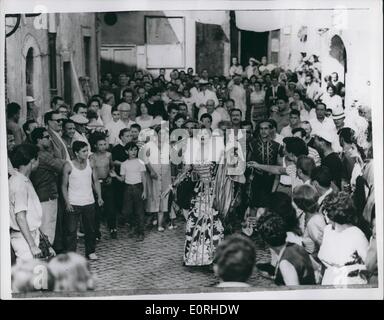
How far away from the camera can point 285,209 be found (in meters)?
4.30

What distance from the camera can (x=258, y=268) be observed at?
14.1 feet

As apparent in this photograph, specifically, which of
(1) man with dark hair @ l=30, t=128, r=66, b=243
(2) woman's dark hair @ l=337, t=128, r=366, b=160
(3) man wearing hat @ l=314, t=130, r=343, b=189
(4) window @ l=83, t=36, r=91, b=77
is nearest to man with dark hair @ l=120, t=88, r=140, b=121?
(4) window @ l=83, t=36, r=91, b=77

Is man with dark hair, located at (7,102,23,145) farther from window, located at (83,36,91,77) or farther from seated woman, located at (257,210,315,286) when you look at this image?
seated woman, located at (257,210,315,286)

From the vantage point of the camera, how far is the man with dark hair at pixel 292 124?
432cm

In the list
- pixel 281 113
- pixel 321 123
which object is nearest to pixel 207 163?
pixel 281 113

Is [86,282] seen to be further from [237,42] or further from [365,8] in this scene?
[365,8]

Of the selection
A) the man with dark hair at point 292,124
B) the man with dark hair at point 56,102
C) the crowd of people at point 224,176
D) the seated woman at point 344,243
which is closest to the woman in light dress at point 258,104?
the crowd of people at point 224,176

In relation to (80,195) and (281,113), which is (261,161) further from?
(80,195)

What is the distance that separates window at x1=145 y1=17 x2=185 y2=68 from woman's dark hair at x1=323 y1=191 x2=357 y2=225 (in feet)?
4.37

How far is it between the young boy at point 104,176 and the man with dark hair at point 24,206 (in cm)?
38

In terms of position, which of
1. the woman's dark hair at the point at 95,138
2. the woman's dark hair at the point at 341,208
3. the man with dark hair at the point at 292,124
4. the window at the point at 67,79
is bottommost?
the woman's dark hair at the point at 341,208

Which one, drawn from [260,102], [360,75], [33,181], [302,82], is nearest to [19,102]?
[33,181]

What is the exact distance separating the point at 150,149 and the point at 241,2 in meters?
1.13

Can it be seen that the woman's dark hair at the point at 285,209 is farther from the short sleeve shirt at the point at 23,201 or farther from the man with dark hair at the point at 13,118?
the man with dark hair at the point at 13,118
